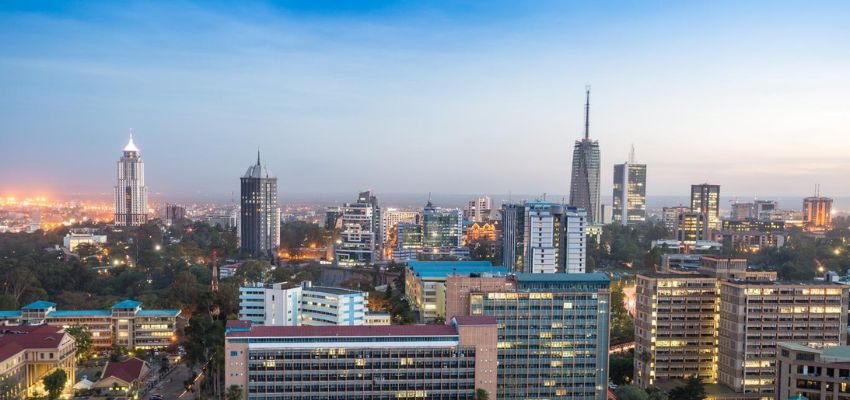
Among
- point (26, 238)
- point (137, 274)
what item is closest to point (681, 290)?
point (137, 274)

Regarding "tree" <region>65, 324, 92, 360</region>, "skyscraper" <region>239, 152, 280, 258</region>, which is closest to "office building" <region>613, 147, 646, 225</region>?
"skyscraper" <region>239, 152, 280, 258</region>

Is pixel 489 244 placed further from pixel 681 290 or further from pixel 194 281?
pixel 681 290

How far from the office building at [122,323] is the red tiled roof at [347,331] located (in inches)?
537

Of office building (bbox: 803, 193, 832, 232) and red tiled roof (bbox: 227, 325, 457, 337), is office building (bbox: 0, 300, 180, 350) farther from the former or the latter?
office building (bbox: 803, 193, 832, 232)

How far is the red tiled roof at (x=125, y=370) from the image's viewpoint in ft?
100

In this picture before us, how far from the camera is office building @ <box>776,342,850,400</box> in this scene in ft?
82.5

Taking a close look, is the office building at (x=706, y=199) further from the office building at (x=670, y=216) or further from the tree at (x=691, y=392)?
the tree at (x=691, y=392)

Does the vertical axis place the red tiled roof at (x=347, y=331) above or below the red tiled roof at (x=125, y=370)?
above

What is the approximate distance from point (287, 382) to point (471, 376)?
6.70m

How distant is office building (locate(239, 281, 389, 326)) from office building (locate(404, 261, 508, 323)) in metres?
5.38

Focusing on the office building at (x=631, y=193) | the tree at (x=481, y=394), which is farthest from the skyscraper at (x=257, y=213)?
the office building at (x=631, y=193)

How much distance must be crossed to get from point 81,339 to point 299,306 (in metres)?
10.5

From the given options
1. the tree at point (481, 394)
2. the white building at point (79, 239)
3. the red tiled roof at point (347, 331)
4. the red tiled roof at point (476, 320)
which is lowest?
the tree at point (481, 394)

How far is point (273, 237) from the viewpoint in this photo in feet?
243
